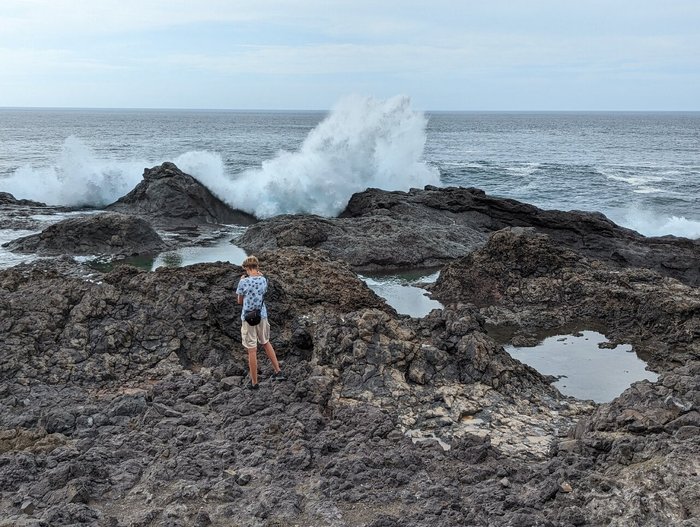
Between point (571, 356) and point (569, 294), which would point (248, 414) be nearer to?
point (571, 356)

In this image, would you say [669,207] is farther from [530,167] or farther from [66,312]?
[66,312]

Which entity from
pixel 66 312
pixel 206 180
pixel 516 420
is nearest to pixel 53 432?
pixel 66 312

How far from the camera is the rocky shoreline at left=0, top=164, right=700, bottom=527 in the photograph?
490 cm

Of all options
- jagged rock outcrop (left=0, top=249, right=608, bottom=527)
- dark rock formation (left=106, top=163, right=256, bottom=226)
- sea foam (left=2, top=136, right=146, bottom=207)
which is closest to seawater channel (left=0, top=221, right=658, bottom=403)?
jagged rock outcrop (left=0, top=249, right=608, bottom=527)

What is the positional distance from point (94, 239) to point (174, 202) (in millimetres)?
5836

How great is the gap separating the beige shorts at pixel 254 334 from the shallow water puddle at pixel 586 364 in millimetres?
4038

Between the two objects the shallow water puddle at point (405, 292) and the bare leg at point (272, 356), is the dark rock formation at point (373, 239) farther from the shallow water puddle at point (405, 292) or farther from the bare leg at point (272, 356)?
the bare leg at point (272, 356)

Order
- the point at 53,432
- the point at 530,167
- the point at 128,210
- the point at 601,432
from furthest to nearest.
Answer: the point at 530,167, the point at 128,210, the point at 53,432, the point at 601,432

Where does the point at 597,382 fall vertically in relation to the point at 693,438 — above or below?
below

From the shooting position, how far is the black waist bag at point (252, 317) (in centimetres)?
751

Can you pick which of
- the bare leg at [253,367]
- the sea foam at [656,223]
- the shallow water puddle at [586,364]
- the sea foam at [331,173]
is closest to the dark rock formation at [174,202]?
the sea foam at [331,173]

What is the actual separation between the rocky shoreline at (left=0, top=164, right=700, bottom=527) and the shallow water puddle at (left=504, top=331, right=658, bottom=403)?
40 cm

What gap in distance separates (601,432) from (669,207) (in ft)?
93.1

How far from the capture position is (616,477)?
4957mm
